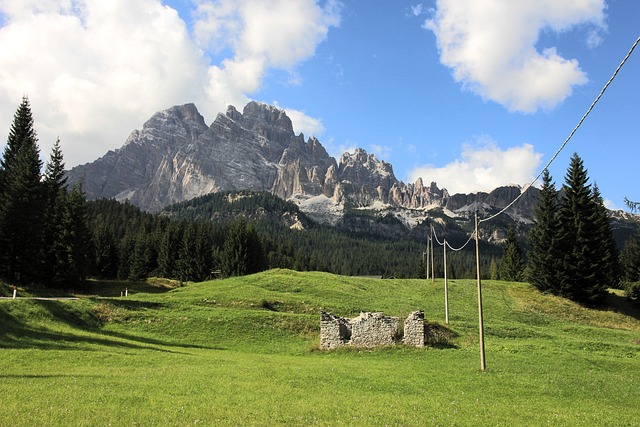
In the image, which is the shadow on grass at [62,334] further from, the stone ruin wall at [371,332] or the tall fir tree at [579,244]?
the tall fir tree at [579,244]

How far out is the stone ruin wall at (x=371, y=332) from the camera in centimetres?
3275

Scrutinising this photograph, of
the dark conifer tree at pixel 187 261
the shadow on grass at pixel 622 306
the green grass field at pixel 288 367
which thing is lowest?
→ the green grass field at pixel 288 367

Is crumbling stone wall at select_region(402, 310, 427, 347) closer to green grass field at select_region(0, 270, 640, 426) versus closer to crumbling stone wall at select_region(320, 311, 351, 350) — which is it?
green grass field at select_region(0, 270, 640, 426)

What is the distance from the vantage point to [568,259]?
56.2 m

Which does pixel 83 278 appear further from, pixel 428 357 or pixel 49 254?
pixel 428 357

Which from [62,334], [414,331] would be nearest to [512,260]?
[414,331]

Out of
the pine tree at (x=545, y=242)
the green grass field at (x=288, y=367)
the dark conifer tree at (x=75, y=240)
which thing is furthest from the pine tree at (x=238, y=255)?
the pine tree at (x=545, y=242)

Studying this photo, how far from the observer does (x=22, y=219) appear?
51.8 meters

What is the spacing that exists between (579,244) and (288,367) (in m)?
48.3

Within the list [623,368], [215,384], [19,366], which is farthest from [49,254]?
[623,368]

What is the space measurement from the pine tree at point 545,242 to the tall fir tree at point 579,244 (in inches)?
39.3

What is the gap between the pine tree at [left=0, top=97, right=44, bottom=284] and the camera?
5100cm

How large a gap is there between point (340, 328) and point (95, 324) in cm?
1903

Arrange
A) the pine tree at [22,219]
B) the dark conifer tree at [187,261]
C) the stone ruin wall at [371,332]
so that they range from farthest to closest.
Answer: the dark conifer tree at [187,261], the pine tree at [22,219], the stone ruin wall at [371,332]
